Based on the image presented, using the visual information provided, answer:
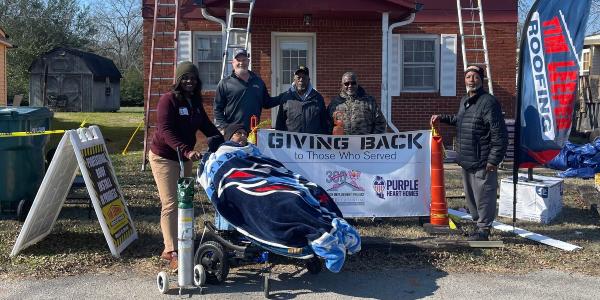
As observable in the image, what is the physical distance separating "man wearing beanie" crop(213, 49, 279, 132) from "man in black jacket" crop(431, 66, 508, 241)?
2.24 m

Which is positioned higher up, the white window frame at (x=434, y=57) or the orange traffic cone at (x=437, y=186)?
the white window frame at (x=434, y=57)

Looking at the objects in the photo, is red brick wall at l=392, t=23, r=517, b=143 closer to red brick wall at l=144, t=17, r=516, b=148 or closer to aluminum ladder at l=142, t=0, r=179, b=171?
red brick wall at l=144, t=17, r=516, b=148

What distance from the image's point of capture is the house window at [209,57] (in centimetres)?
1401

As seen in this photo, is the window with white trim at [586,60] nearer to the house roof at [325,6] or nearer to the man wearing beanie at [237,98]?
the house roof at [325,6]

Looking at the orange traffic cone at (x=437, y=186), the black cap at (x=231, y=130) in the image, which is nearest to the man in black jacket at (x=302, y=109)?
the black cap at (x=231, y=130)

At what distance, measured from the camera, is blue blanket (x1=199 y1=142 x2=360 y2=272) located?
4848 millimetres

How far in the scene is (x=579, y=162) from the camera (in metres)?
12.0

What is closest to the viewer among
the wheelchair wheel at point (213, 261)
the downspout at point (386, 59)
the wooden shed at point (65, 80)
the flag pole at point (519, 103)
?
the wheelchair wheel at point (213, 261)

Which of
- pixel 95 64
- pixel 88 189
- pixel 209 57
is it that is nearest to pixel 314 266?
pixel 88 189

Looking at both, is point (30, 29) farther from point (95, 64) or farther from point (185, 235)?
point (185, 235)

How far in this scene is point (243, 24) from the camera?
43.6ft

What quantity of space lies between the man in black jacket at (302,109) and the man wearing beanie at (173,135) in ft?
4.81

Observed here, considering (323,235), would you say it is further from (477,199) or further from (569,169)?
(569,169)

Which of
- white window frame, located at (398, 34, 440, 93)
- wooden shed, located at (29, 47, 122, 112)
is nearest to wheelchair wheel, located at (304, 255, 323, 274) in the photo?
white window frame, located at (398, 34, 440, 93)
